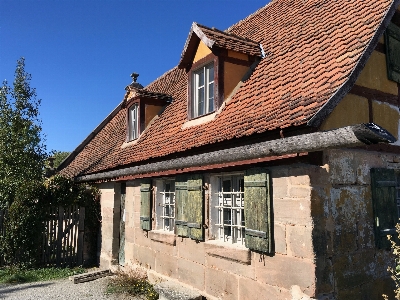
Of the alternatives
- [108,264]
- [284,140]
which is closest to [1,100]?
[108,264]

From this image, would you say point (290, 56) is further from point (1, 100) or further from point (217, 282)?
point (1, 100)

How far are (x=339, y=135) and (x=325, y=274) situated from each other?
190 centimetres

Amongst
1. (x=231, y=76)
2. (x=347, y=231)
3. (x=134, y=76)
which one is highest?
(x=134, y=76)

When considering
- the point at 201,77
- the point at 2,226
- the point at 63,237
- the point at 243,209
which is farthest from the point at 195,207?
the point at 2,226

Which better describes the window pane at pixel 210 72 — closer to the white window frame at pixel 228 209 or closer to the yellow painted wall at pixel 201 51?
the yellow painted wall at pixel 201 51

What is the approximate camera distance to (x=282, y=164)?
4660mm

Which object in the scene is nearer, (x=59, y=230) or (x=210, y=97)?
(x=210, y=97)

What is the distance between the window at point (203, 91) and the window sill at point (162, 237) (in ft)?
8.26

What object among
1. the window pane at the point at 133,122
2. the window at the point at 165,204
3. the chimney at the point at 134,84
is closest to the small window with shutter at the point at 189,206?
the window at the point at 165,204

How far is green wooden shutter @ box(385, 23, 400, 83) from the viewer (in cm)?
560

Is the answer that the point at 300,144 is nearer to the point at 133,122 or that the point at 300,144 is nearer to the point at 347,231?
the point at 347,231

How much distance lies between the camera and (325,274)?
4.24 metres

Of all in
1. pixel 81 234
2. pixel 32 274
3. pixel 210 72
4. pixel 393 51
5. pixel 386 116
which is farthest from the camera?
pixel 81 234

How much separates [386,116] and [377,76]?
0.65m
